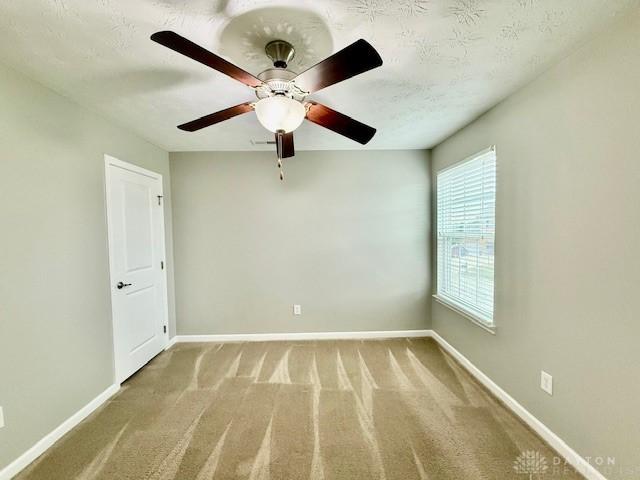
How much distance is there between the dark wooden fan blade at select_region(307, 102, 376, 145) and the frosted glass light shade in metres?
0.18

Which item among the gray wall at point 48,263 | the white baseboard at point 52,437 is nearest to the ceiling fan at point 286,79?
the gray wall at point 48,263

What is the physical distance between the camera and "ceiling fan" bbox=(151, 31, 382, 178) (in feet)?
3.41

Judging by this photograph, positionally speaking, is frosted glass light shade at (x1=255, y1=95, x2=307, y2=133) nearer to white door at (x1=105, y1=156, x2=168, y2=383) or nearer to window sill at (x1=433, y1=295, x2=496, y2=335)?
white door at (x1=105, y1=156, x2=168, y2=383)

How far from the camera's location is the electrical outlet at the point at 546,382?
→ 1.71 meters

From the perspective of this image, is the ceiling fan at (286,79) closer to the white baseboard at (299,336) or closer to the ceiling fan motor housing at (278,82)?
the ceiling fan motor housing at (278,82)

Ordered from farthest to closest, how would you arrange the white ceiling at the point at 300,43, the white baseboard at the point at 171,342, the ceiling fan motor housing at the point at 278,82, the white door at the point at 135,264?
the white baseboard at the point at 171,342 → the white door at the point at 135,264 → the ceiling fan motor housing at the point at 278,82 → the white ceiling at the point at 300,43

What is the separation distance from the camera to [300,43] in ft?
4.67

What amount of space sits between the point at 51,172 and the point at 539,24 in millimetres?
2945

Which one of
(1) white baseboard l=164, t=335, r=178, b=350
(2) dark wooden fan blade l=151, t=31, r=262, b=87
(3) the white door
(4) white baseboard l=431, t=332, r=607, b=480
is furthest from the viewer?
(1) white baseboard l=164, t=335, r=178, b=350

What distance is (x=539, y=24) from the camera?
51.2 inches

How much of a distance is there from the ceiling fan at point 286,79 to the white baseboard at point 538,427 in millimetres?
2158

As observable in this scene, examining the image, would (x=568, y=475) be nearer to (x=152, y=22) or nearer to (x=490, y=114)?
(x=490, y=114)

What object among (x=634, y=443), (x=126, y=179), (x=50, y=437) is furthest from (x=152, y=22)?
(x=634, y=443)

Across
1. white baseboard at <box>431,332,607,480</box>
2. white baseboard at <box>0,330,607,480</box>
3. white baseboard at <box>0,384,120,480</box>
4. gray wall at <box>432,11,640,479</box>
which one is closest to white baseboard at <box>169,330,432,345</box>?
white baseboard at <box>0,330,607,480</box>
